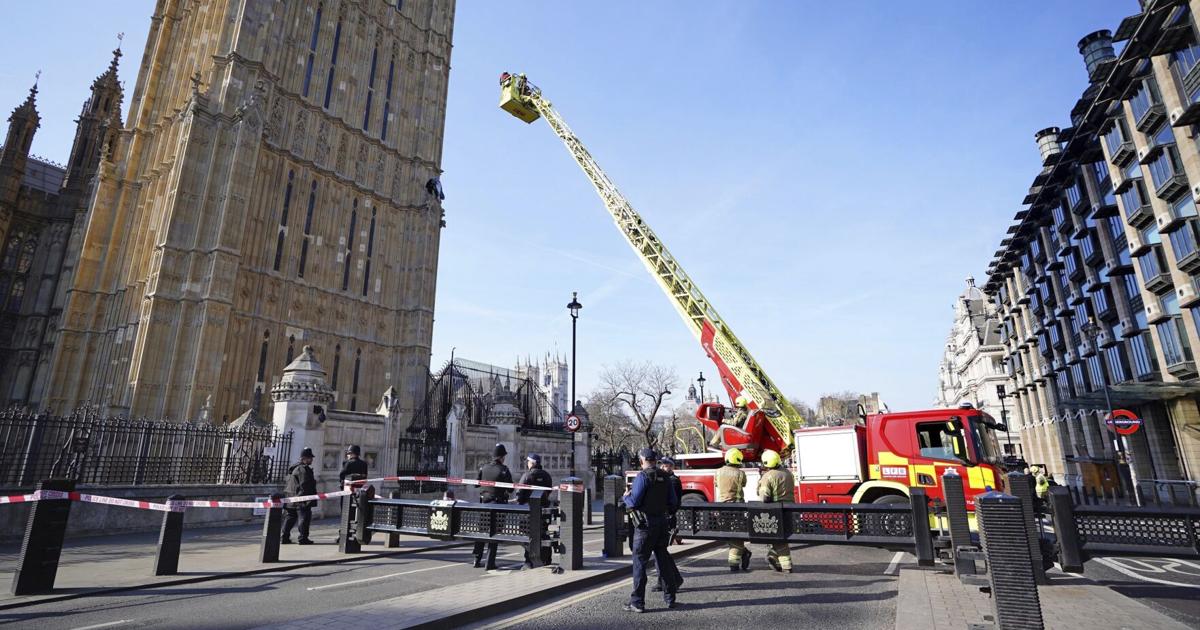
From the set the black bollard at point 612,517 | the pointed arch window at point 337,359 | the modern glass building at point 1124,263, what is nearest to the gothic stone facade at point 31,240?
the pointed arch window at point 337,359

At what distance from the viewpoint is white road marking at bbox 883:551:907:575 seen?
8.47m

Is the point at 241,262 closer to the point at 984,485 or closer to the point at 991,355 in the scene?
the point at 984,485

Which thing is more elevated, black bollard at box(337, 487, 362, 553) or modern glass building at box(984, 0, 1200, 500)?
modern glass building at box(984, 0, 1200, 500)

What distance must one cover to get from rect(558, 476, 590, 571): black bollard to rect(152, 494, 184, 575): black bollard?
5091 millimetres

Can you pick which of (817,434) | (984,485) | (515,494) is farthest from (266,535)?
(984,485)

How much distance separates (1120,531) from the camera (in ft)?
20.1

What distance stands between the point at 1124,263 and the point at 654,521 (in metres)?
34.9

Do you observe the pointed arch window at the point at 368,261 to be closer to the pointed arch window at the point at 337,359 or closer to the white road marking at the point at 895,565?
the pointed arch window at the point at 337,359

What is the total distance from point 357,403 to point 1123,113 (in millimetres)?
41116

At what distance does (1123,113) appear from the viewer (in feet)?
89.9

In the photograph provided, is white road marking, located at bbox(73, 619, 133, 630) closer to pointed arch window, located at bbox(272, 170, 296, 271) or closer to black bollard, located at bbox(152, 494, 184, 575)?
black bollard, located at bbox(152, 494, 184, 575)

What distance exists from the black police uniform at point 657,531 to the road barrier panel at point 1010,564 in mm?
3093

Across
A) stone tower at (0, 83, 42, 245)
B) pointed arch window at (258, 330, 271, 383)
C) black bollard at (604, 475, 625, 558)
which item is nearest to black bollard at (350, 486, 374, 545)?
black bollard at (604, 475, 625, 558)

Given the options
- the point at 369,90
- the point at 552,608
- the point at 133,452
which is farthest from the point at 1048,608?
the point at 369,90
